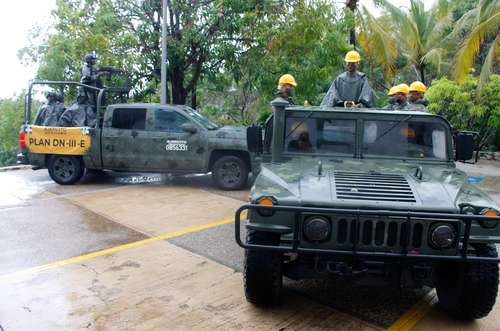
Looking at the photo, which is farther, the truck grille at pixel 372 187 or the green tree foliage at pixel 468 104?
the green tree foliage at pixel 468 104

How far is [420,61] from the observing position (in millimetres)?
17766

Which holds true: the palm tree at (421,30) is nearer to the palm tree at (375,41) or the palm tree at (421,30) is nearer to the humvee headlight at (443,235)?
the palm tree at (375,41)

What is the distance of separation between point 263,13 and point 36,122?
5406mm

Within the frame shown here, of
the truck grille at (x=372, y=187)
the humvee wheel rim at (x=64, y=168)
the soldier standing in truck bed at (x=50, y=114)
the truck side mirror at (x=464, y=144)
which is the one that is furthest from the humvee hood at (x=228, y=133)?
the truck grille at (x=372, y=187)

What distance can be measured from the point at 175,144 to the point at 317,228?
5794 mm

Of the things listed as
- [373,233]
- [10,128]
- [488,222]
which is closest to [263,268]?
[373,233]

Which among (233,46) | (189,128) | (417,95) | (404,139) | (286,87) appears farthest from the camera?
(233,46)

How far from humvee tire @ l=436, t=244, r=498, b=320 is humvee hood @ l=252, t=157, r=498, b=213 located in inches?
19.3

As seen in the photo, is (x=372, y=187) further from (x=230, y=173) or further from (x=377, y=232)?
(x=230, y=173)

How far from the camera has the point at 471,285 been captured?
12.5 ft

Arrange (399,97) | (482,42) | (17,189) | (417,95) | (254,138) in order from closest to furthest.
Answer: (254,138), (399,97), (417,95), (17,189), (482,42)

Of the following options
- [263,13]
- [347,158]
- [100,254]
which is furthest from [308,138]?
[263,13]

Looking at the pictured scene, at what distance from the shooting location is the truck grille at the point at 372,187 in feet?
→ 12.6

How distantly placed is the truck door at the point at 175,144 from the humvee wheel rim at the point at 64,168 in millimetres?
1714
